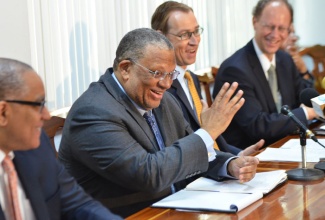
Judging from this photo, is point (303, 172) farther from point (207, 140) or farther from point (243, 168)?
point (207, 140)

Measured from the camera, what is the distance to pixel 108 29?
397cm

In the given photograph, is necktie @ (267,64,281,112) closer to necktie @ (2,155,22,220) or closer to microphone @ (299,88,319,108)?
microphone @ (299,88,319,108)

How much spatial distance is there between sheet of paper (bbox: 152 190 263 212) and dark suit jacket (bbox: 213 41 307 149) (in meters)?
1.40

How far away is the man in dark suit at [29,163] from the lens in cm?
191

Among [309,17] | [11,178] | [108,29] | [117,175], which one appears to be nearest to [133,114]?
[117,175]

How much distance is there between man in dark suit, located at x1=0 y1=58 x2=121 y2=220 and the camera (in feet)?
6.27

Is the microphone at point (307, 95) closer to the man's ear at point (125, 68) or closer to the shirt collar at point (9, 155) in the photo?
the man's ear at point (125, 68)

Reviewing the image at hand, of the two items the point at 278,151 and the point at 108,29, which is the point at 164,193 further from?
the point at 108,29

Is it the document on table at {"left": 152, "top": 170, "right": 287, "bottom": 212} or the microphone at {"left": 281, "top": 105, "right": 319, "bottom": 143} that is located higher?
the microphone at {"left": 281, "top": 105, "right": 319, "bottom": 143}

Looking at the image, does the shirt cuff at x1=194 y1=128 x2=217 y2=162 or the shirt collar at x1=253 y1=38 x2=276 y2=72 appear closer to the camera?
the shirt cuff at x1=194 y1=128 x2=217 y2=162

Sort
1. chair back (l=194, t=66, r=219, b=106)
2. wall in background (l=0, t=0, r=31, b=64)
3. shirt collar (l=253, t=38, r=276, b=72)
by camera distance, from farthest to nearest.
Answer: chair back (l=194, t=66, r=219, b=106)
shirt collar (l=253, t=38, r=276, b=72)
wall in background (l=0, t=0, r=31, b=64)

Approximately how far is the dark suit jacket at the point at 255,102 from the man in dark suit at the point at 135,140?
44.6 inches

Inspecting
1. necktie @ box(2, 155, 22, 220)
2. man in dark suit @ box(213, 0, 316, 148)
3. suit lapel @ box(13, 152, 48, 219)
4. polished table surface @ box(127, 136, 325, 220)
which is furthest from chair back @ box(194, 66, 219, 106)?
necktie @ box(2, 155, 22, 220)

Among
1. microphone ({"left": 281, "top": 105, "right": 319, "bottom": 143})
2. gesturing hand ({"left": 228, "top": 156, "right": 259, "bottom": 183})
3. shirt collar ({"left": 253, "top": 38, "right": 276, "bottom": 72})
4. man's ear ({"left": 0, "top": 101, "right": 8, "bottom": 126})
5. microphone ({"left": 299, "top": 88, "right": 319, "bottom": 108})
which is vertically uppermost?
man's ear ({"left": 0, "top": 101, "right": 8, "bottom": 126})
